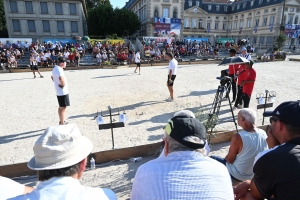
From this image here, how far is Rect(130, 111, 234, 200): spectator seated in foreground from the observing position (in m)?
1.30

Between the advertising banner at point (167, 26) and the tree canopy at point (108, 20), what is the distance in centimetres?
498

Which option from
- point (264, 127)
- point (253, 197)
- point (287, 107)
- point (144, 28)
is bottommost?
point (264, 127)

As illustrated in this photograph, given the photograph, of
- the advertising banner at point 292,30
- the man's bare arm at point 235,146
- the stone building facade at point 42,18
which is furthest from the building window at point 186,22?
the man's bare arm at point 235,146

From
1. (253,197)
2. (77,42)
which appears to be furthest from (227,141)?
(77,42)

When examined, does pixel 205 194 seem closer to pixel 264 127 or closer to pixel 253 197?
pixel 253 197

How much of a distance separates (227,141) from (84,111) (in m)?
4.67

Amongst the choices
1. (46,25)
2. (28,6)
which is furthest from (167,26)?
(28,6)

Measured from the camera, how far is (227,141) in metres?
4.80

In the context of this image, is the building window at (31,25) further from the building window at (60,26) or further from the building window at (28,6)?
the building window at (60,26)

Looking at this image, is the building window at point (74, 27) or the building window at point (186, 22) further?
the building window at point (186, 22)

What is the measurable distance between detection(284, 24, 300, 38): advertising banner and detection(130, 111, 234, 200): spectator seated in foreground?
193 feet

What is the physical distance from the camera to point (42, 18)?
34656mm

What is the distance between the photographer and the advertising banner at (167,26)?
40.3m

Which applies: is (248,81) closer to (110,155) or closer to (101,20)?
(110,155)
